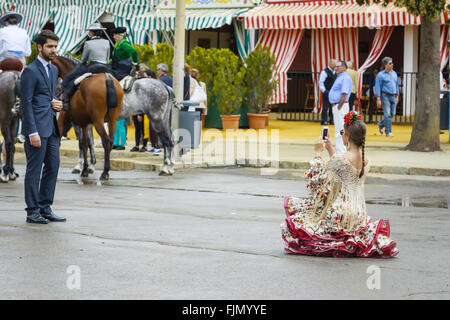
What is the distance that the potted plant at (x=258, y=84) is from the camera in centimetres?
2697

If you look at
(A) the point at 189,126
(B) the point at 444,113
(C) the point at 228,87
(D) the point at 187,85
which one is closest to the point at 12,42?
(A) the point at 189,126

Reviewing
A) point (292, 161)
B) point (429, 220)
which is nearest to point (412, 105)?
point (292, 161)

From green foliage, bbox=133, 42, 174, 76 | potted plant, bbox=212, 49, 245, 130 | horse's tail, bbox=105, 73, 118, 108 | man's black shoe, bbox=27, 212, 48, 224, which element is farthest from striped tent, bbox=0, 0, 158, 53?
man's black shoe, bbox=27, 212, 48, 224

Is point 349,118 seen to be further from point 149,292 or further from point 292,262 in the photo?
point 149,292

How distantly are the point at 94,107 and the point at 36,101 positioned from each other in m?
5.62

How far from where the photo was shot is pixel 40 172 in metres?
10.7

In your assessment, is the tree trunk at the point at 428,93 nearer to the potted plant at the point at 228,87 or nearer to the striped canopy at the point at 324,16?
the potted plant at the point at 228,87

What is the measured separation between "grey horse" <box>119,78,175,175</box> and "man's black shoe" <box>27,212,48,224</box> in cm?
673

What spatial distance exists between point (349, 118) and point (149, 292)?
9.25ft

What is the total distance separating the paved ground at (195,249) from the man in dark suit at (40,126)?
343 mm

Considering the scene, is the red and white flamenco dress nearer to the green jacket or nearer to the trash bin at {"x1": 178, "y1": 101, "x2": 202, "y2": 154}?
the green jacket

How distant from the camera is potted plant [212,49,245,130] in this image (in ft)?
85.9

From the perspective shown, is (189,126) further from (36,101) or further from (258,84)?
(36,101)
